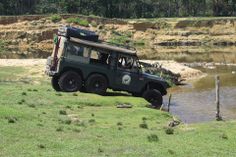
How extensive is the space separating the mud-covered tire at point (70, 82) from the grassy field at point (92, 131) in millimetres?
2374

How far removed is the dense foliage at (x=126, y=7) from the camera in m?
127

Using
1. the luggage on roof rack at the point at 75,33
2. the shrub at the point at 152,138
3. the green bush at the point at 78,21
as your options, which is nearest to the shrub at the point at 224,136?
the shrub at the point at 152,138

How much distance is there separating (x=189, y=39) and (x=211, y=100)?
73546 mm

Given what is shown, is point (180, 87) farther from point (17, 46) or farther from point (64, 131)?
point (17, 46)

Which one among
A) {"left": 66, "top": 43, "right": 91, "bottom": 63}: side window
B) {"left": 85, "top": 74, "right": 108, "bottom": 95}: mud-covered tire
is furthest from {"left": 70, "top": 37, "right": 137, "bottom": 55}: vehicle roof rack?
{"left": 85, "top": 74, "right": 108, "bottom": 95}: mud-covered tire

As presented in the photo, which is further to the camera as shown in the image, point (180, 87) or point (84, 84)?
point (180, 87)

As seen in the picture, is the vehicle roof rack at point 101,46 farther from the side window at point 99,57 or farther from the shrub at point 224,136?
the shrub at point 224,136

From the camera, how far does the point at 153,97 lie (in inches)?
1260

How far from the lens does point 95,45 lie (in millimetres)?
30859

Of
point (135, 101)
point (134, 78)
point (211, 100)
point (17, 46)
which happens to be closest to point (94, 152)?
point (135, 101)

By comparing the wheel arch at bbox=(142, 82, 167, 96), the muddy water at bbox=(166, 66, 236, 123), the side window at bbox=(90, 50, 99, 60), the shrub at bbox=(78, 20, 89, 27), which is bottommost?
the muddy water at bbox=(166, 66, 236, 123)

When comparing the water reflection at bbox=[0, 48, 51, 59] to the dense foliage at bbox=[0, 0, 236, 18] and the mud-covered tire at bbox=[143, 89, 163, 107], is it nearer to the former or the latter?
the mud-covered tire at bbox=[143, 89, 163, 107]

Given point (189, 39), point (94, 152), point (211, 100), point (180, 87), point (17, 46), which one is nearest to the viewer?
point (94, 152)

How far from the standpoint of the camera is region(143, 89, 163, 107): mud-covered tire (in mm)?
31781
